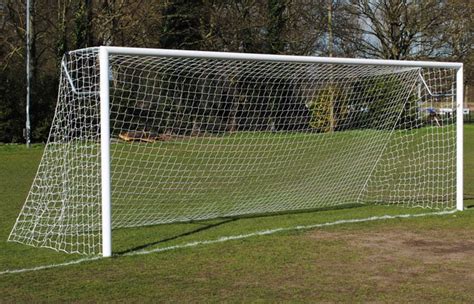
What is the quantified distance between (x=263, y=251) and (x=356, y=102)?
671cm

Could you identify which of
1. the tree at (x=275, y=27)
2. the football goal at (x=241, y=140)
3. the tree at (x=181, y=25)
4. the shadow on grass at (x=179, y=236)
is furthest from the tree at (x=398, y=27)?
the shadow on grass at (x=179, y=236)

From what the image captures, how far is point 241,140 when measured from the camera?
47.7ft

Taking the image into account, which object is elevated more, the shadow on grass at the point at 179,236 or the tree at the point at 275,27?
the tree at the point at 275,27

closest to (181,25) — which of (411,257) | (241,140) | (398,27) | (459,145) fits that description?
(398,27)

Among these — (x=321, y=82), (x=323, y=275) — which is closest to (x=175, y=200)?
(x=321, y=82)

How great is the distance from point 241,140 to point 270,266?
7675 mm

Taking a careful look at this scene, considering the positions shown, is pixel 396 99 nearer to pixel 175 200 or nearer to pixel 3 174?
pixel 175 200

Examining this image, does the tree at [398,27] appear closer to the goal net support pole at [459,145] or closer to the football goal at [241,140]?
the football goal at [241,140]

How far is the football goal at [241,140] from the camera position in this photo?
9.34m

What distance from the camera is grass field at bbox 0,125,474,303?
5.90 meters

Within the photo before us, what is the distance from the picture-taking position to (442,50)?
122ft

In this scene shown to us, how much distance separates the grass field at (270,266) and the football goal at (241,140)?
951 millimetres

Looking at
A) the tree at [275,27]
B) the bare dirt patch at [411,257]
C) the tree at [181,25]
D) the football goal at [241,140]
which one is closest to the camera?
the bare dirt patch at [411,257]

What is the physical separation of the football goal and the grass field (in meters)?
0.95
